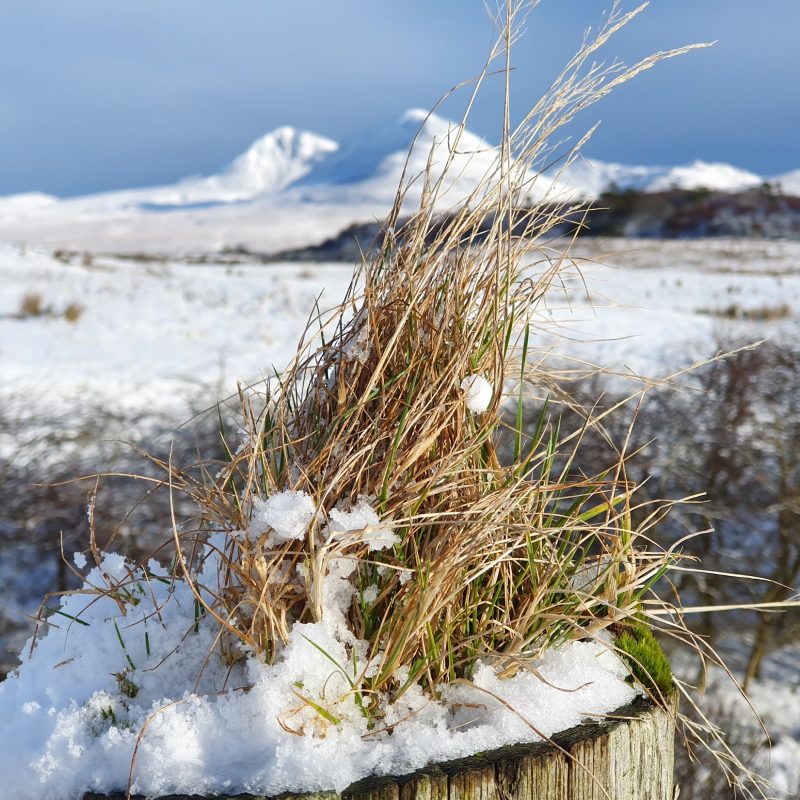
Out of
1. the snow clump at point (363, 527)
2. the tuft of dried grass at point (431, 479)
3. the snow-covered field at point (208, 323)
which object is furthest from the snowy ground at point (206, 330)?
the snow clump at point (363, 527)

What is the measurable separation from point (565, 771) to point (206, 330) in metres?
9.35

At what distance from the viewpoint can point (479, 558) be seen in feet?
4.06

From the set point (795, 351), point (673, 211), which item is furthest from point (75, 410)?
point (673, 211)

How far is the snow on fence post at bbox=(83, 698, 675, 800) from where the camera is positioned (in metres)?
1.03

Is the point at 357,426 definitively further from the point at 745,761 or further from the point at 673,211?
the point at 673,211

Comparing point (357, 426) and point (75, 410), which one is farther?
point (75, 410)

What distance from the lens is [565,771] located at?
112 centimetres

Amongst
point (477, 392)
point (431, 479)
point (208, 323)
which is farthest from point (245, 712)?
point (208, 323)

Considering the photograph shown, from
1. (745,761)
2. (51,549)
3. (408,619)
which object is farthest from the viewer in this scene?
A: (51,549)

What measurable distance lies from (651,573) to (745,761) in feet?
11.4

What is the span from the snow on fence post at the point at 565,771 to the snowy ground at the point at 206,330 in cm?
67

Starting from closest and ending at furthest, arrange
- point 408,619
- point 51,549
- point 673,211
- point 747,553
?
point 408,619 < point 51,549 < point 747,553 < point 673,211

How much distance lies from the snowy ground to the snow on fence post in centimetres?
67

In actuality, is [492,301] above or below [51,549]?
above
